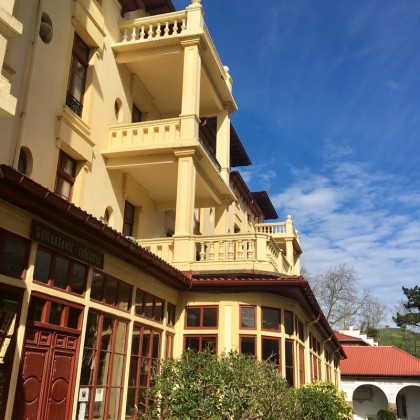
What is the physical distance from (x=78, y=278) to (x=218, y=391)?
10.5 feet

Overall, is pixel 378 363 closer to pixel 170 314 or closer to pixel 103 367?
pixel 170 314

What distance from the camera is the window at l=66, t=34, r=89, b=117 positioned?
13.6 meters

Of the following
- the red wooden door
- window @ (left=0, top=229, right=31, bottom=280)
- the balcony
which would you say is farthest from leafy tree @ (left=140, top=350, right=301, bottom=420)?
the balcony

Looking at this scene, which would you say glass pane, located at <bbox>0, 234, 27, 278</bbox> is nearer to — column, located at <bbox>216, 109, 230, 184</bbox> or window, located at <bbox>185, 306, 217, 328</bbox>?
window, located at <bbox>185, 306, 217, 328</bbox>

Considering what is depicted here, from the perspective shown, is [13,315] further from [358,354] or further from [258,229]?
[358,354]

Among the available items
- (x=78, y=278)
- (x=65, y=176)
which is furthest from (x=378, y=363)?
(x=78, y=278)

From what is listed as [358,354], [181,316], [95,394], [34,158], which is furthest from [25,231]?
[358,354]

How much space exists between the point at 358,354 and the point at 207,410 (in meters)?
35.9

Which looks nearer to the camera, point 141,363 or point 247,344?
point 141,363

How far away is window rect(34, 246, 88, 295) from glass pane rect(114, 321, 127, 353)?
1.62 metres

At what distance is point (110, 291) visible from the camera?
10.1 m

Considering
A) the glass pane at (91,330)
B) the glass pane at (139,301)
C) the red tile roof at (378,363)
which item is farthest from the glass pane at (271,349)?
the red tile roof at (378,363)

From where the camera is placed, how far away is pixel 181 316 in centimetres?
1322

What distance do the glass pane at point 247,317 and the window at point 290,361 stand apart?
3.73 ft
